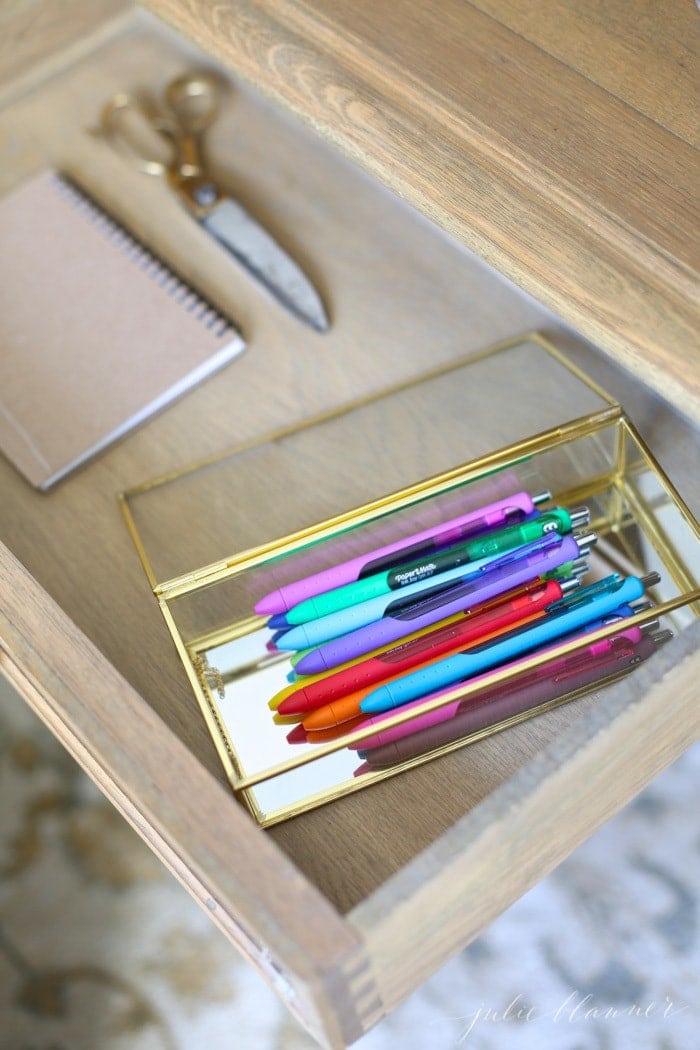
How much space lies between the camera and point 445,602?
51 cm

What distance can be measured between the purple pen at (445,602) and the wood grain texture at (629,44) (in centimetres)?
19

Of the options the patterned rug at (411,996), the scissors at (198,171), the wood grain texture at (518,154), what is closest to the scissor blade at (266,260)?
the scissors at (198,171)

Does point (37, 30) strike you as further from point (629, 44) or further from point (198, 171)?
point (629, 44)

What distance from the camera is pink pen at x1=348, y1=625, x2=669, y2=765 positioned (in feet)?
1.59

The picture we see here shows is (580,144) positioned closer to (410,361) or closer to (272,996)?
(410,361)

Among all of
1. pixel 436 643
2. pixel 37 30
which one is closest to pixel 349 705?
pixel 436 643

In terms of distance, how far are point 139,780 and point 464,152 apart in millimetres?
288

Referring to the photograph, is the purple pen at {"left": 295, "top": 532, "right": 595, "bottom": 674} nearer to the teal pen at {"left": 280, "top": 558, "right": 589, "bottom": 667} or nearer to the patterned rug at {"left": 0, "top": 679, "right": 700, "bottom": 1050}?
the teal pen at {"left": 280, "top": 558, "right": 589, "bottom": 667}

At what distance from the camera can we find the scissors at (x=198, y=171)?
2.07 feet

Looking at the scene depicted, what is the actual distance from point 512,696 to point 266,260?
31 centimetres

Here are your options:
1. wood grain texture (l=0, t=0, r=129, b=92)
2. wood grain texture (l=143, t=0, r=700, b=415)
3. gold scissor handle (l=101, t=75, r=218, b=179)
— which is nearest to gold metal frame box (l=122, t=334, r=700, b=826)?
wood grain texture (l=143, t=0, r=700, b=415)

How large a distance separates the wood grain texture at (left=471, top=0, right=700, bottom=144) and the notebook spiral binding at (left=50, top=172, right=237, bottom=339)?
223 mm

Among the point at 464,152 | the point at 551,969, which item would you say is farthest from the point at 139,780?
the point at 551,969

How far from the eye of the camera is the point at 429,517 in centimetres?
54
